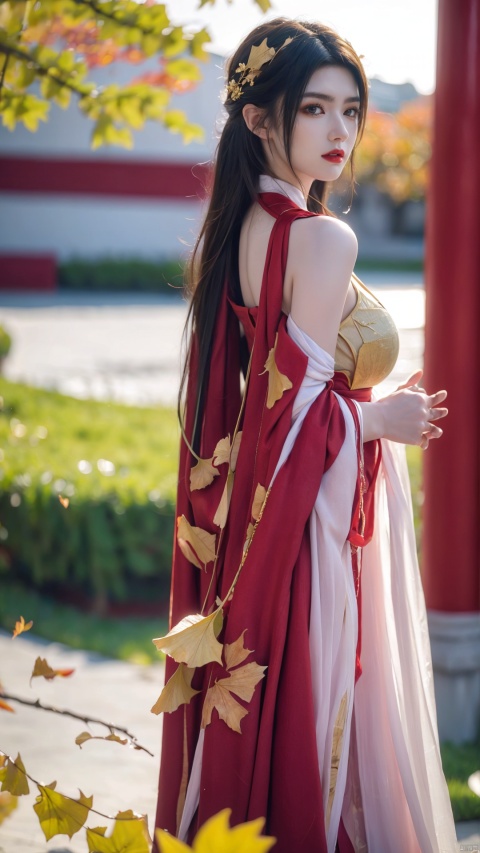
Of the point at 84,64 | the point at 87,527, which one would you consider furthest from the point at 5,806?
the point at 87,527

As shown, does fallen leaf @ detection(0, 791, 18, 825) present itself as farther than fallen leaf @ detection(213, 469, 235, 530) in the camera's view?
No

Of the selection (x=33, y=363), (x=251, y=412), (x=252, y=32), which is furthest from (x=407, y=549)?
(x=33, y=363)

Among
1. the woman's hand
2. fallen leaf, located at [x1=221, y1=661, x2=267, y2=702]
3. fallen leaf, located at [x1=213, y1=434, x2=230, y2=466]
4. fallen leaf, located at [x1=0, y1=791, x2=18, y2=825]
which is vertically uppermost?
the woman's hand

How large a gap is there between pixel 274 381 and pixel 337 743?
0.72 metres

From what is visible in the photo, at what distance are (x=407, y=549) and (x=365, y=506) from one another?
0.57 feet

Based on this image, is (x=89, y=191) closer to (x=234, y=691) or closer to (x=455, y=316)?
(x=455, y=316)

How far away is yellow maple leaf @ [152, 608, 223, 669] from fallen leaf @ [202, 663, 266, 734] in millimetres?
52

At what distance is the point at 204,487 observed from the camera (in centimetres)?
218

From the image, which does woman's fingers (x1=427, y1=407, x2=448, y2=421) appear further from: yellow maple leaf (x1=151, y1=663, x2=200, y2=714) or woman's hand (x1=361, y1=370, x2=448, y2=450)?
yellow maple leaf (x1=151, y1=663, x2=200, y2=714)

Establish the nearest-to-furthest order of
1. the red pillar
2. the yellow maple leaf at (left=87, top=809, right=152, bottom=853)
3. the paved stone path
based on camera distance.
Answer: the yellow maple leaf at (left=87, top=809, right=152, bottom=853)
the red pillar
the paved stone path

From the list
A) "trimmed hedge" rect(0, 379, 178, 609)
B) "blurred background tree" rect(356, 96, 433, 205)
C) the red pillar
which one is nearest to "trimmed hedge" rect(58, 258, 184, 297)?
"blurred background tree" rect(356, 96, 433, 205)

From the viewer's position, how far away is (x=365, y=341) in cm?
209

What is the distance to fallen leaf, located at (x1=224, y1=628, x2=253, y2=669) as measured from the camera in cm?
199

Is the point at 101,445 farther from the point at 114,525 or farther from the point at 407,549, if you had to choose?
the point at 407,549
